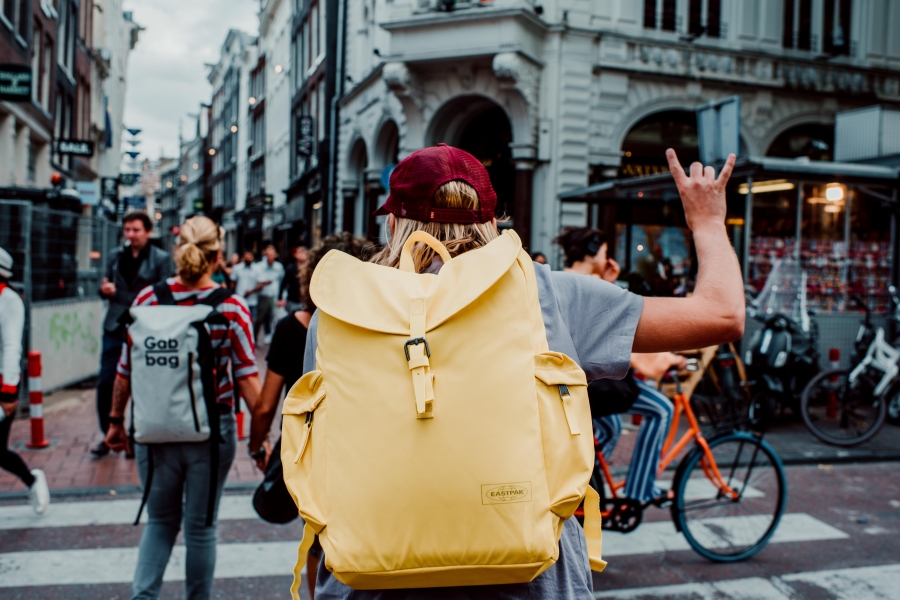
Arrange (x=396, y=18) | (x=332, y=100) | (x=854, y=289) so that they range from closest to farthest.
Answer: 1. (x=854, y=289)
2. (x=396, y=18)
3. (x=332, y=100)

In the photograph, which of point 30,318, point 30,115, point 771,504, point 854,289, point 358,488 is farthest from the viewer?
point 30,115

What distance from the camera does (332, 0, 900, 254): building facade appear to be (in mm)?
16094

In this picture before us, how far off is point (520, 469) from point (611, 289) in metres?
0.51

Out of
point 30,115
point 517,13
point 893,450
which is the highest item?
point 517,13

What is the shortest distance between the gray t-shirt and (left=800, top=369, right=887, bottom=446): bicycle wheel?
7340 millimetres

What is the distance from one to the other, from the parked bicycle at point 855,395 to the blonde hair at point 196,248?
6709 millimetres

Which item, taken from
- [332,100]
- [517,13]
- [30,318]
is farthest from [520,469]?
[332,100]

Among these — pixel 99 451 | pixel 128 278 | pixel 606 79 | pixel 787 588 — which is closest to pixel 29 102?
pixel 606 79

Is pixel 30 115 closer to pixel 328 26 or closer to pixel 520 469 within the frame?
pixel 328 26

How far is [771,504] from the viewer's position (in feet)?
16.4

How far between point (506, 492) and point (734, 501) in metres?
4.09

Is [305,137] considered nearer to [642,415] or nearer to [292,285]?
[292,285]

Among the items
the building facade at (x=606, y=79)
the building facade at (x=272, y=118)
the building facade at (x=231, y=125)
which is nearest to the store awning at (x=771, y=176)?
the building facade at (x=606, y=79)

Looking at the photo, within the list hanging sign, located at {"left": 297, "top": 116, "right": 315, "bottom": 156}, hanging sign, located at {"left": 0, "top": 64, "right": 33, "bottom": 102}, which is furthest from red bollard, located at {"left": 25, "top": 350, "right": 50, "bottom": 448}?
hanging sign, located at {"left": 297, "top": 116, "right": 315, "bottom": 156}
